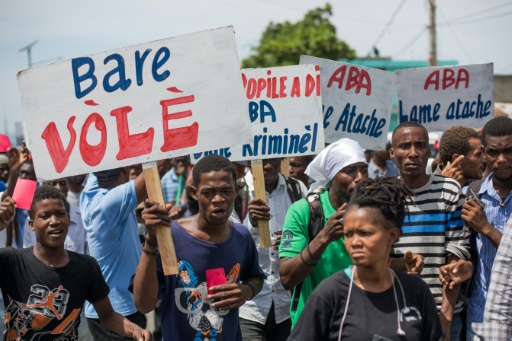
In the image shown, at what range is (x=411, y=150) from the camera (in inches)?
182

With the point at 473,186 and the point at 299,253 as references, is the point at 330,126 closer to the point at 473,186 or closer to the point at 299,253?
the point at 473,186

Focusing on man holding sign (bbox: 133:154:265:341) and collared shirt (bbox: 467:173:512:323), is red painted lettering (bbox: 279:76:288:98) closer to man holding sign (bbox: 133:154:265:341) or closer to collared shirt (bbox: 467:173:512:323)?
man holding sign (bbox: 133:154:265:341)

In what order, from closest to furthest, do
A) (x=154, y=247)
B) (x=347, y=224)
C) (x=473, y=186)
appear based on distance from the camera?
(x=347, y=224)
(x=154, y=247)
(x=473, y=186)

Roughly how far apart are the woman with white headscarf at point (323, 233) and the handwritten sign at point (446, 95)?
8.96ft

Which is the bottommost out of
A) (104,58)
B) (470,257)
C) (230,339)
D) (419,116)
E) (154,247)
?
(230,339)

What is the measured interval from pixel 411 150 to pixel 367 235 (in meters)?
1.73

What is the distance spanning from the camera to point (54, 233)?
4340 millimetres

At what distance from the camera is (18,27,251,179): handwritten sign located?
13.8ft

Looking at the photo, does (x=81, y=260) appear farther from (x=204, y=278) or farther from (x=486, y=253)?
(x=486, y=253)

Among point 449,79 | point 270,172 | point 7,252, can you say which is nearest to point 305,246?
point 7,252

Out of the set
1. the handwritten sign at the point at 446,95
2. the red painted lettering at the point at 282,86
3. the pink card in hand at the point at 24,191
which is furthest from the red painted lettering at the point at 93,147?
the handwritten sign at the point at 446,95

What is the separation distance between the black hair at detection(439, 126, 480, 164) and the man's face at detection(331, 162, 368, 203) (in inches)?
59.0

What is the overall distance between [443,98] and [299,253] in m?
3.70

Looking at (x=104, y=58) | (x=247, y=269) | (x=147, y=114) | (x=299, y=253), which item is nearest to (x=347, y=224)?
(x=299, y=253)
